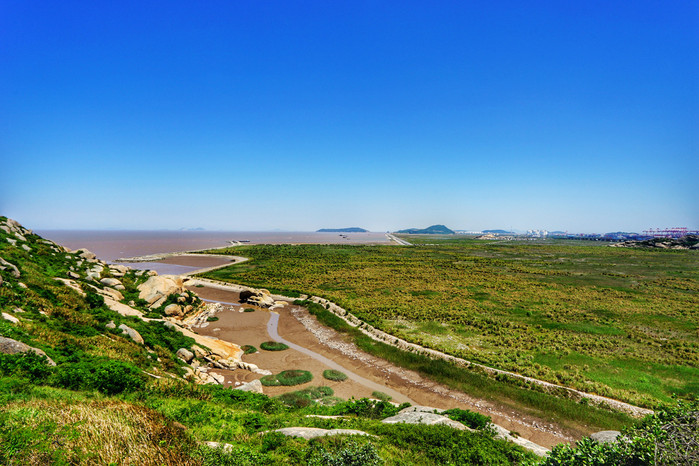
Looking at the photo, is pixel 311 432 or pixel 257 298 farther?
pixel 257 298

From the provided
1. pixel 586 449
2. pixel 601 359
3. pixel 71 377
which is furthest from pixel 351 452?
pixel 601 359

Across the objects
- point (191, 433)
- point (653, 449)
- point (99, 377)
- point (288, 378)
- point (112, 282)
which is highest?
point (653, 449)

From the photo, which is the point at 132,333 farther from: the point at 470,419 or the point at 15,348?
the point at 470,419

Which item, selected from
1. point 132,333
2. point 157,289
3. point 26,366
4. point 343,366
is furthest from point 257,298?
point 26,366

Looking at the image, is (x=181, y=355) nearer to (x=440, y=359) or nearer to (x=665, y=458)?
(x=440, y=359)

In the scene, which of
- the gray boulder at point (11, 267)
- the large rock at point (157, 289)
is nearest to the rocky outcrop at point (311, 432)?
the gray boulder at point (11, 267)


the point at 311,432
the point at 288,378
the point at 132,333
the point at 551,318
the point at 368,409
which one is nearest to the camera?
the point at 311,432

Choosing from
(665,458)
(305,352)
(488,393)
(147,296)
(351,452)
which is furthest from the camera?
(147,296)
